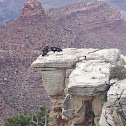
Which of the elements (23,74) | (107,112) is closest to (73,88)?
(107,112)

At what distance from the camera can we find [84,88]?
18.9 meters

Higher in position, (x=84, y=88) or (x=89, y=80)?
(x=89, y=80)

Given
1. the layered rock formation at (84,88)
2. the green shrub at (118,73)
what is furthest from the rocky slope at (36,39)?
the green shrub at (118,73)

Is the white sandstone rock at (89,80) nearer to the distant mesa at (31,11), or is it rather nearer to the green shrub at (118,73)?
the green shrub at (118,73)

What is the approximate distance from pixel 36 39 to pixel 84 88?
5699 centimetres

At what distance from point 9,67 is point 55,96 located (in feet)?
144

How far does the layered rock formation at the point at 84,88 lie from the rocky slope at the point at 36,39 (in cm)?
3152

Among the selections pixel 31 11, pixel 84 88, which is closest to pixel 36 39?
pixel 31 11

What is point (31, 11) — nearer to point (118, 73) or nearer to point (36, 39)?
point (36, 39)

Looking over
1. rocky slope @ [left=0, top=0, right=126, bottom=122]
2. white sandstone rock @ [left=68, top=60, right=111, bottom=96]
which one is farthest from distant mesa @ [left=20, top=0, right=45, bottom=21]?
white sandstone rock @ [left=68, top=60, right=111, bottom=96]

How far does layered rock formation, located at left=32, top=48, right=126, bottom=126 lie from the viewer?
59.3ft

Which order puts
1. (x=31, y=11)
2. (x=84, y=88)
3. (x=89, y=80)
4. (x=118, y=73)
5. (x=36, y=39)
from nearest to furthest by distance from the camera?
(x=84, y=88) < (x=89, y=80) < (x=118, y=73) < (x=36, y=39) < (x=31, y=11)

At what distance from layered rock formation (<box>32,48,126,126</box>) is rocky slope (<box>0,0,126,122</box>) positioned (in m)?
31.5

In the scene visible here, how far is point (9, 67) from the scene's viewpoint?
224 feet
